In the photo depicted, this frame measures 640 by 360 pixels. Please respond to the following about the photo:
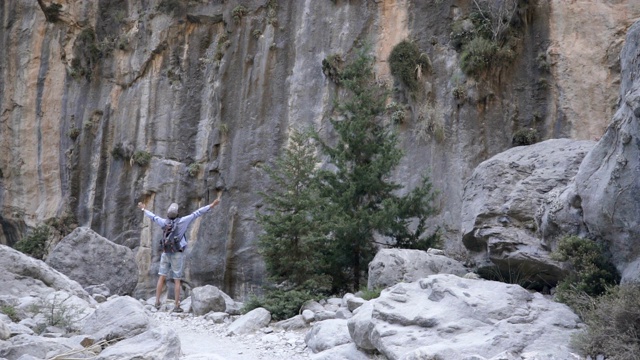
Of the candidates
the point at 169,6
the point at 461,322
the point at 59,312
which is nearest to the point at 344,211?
the point at 59,312

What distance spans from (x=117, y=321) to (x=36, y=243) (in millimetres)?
19917

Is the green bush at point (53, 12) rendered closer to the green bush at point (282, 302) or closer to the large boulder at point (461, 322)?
the green bush at point (282, 302)

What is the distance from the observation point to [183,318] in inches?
474

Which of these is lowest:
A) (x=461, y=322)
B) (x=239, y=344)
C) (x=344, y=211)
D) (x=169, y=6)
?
(x=239, y=344)

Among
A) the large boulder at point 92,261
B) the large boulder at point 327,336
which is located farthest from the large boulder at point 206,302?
the large boulder at point 92,261

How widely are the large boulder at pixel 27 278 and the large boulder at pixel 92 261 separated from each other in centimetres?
417

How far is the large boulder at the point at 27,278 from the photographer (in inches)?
432

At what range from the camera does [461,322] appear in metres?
7.40

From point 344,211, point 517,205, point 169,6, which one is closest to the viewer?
point 517,205

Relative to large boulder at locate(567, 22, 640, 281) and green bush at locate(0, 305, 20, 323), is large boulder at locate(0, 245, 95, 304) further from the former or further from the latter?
large boulder at locate(567, 22, 640, 281)

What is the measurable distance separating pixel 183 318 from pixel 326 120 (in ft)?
35.1

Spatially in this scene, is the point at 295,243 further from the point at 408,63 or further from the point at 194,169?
the point at 194,169

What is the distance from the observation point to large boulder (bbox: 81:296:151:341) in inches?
325

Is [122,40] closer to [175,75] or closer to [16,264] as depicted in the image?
[175,75]
